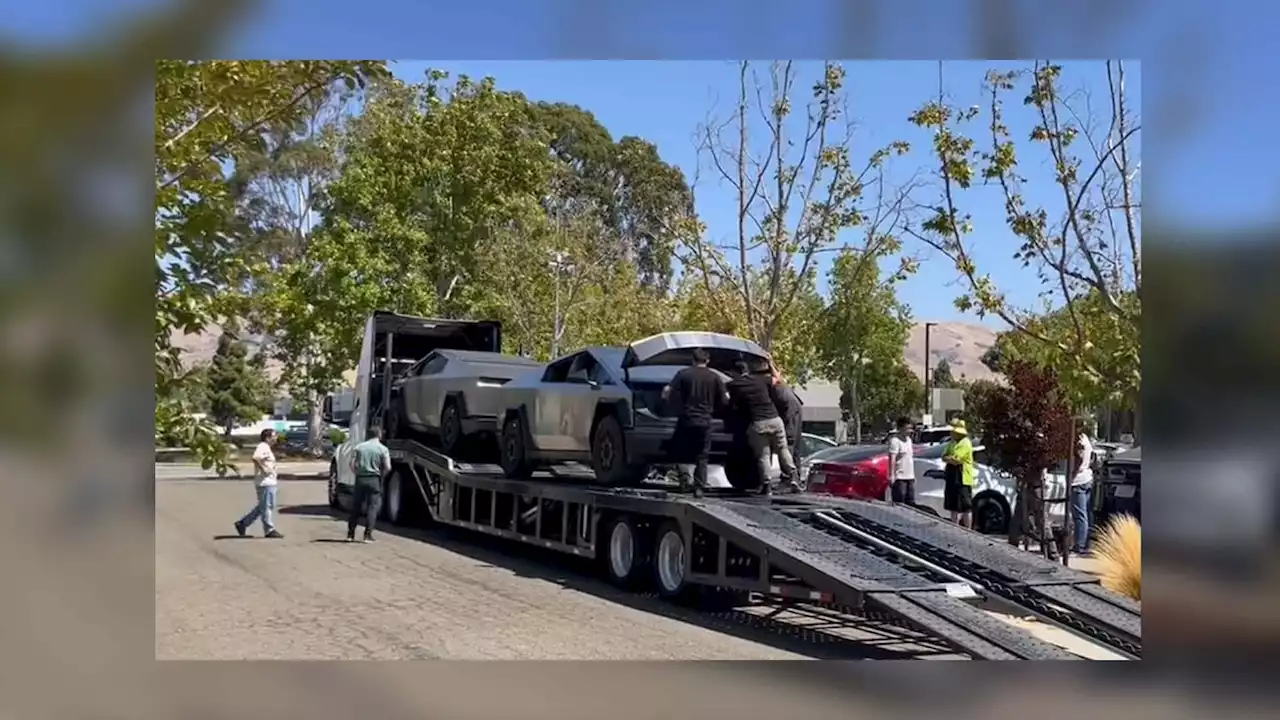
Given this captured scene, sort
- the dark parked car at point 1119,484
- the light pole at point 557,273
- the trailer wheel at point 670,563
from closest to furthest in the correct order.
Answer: the trailer wheel at point 670,563 → the dark parked car at point 1119,484 → the light pole at point 557,273

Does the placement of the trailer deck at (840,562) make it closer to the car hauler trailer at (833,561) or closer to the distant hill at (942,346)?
the car hauler trailer at (833,561)

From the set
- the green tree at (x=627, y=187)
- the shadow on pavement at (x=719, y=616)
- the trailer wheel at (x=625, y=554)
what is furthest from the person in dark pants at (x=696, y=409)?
the shadow on pavement at (x=719, y=616)

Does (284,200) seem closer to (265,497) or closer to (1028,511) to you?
(265,497)

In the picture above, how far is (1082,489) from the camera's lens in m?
9.75

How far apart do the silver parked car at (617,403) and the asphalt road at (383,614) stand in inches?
43.6

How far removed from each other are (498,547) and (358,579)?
118 inches

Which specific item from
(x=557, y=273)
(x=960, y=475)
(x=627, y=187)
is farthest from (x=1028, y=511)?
(x=557, y=273)

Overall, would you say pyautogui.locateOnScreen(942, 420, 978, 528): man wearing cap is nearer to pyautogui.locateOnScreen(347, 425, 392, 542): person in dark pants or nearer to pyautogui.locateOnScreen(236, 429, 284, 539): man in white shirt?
pyautogui.locateOnScreen(347, 425, 392, 542): person in dark pants

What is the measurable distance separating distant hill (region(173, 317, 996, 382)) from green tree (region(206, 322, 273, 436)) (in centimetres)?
14

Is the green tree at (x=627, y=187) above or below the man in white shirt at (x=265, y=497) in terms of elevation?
above

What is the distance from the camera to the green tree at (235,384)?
848cm
